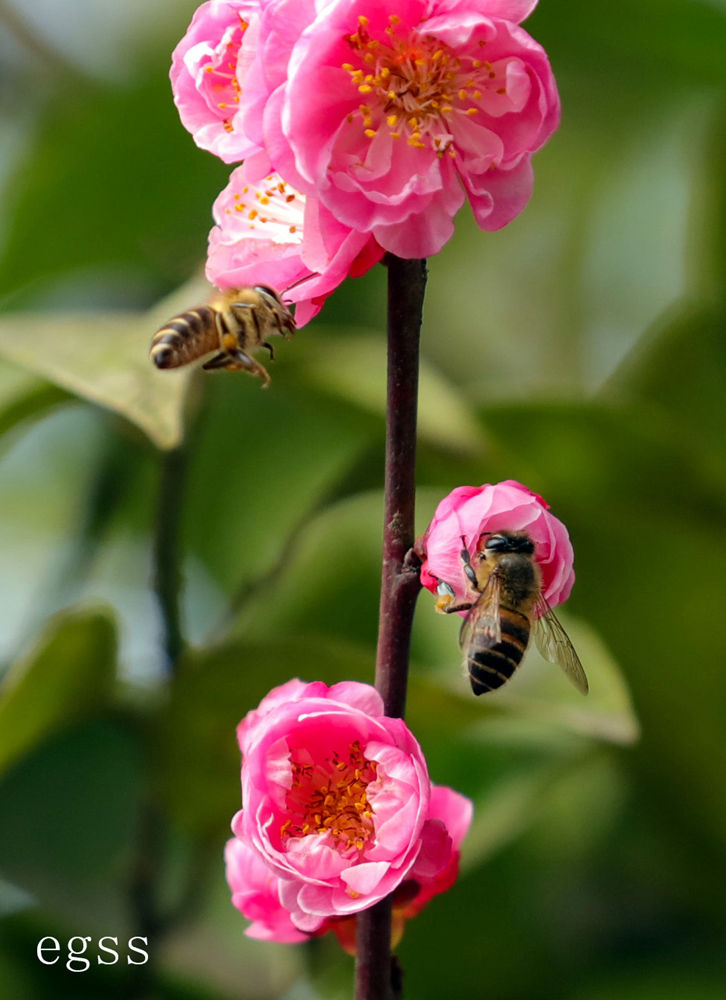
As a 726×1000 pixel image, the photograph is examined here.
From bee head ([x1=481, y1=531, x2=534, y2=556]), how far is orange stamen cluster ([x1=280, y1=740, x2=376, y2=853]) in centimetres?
9

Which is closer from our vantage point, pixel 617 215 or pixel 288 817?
pixel 288 817

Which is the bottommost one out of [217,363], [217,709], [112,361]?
[217,709]

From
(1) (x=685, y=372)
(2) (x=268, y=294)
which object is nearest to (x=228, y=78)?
(2) (x=268, y=294)

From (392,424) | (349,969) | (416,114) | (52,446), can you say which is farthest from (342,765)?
(52,446)

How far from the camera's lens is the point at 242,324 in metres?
0.45

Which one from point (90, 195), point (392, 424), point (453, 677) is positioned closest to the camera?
point (392, 424)

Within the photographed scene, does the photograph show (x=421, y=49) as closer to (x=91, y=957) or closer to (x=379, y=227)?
(x=379, y=227)

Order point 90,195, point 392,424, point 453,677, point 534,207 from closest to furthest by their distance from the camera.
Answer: point 392,424 → point 453,677 → point 90,195 → point 534,207

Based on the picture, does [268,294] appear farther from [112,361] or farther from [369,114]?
[112,361]

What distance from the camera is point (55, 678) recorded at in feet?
2.60

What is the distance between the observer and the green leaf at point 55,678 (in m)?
0.76

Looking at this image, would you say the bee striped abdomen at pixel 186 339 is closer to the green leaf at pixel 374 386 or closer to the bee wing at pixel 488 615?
the bee wing at pixel 488 615

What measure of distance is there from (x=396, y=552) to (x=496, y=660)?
0.07m

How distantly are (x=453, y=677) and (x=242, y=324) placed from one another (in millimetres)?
414
